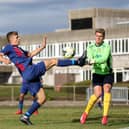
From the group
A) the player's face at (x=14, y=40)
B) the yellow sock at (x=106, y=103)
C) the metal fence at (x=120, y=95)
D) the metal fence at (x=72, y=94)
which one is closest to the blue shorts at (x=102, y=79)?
the yellow sock at (x=106, y=103)

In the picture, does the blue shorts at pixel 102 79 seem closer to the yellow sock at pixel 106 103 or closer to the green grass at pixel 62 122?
the yellow sock at pixel 106 103

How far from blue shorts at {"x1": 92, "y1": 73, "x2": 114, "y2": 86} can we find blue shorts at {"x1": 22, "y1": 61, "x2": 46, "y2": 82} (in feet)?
5.29

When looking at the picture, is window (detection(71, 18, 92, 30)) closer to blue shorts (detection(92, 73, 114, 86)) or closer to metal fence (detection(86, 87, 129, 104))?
metal fence (detection(86, 87, 129, 104))

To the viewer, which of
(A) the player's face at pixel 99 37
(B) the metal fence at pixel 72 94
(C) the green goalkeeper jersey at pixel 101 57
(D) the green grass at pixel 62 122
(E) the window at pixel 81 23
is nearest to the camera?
(D) the green grass at pixel 62 122

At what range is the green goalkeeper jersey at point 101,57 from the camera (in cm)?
1439

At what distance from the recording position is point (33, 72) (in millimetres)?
13672

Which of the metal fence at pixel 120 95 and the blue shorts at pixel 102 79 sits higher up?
the blue shorts at pixel 102 79

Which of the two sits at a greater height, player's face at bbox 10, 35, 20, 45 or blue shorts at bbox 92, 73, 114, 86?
player's face at bbox 10, 35, 20, 45

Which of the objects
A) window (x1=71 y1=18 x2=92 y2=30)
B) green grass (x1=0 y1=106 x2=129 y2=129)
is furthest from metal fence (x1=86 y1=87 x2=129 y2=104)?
window (x1=71 y1=18 x2=92 y2=30)

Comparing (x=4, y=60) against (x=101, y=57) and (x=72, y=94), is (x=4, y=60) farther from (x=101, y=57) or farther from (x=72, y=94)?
(x=72, y=94)

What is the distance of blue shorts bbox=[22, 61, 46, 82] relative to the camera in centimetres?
1362

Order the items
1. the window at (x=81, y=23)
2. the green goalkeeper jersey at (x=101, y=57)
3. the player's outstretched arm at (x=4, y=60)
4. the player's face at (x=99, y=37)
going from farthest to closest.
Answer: the window at (x=81, y=23) → the player's face at (x=99, y=37) → the green goalkeeper jersey at (x=101, y=57) → the player's outstretched arm at (x=4, y=60)

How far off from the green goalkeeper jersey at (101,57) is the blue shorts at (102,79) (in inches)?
3.8

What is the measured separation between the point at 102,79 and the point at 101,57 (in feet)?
1.84
